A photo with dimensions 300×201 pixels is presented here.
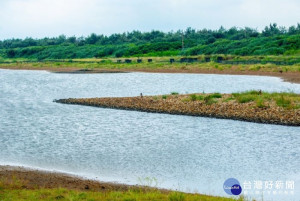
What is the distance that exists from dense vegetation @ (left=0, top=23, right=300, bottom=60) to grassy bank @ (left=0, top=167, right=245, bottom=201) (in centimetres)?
7206

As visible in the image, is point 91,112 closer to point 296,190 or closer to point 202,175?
point 202,175

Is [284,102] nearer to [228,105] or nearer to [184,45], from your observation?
[228,105]

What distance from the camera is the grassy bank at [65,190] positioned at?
11.5 m

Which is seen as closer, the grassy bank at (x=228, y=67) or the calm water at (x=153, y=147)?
the calm water at (x=153, y=147)

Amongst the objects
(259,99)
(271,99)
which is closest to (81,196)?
(259,99)

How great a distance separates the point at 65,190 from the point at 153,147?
28.3 ft

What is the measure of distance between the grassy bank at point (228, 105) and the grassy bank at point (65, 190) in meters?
14.1

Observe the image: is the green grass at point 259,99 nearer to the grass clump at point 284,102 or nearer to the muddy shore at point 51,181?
the grass clump at point 284,102

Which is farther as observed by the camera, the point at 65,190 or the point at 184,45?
the point at 184,45

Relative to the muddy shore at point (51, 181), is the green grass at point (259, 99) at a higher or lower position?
higher

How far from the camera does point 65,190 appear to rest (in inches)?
492

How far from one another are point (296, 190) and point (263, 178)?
59.9 inches

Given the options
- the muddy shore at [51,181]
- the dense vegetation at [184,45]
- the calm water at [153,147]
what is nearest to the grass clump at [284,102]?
the calm water at [153,147]

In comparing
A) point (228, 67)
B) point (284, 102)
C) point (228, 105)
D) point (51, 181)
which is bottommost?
point (51, 181)
